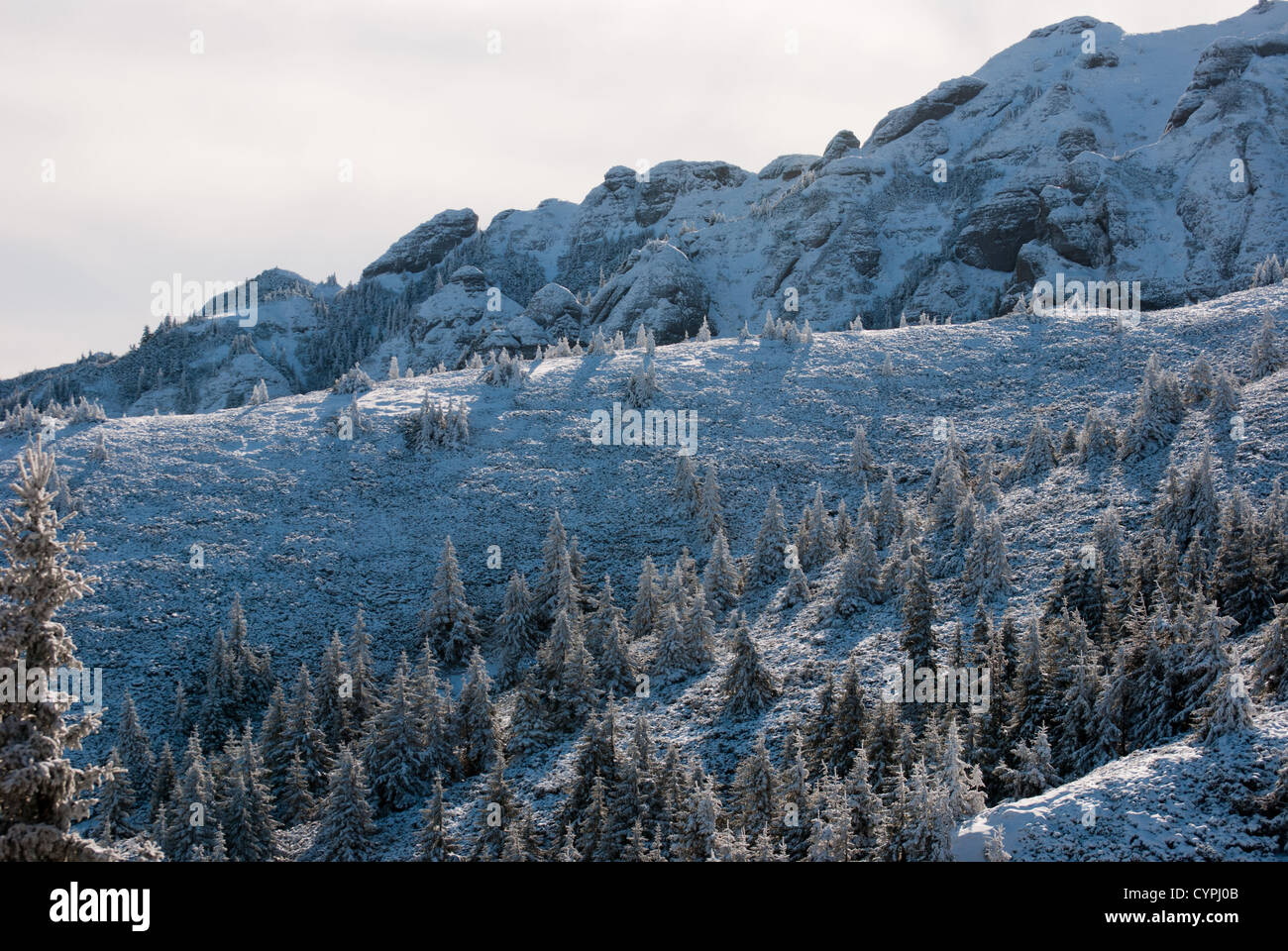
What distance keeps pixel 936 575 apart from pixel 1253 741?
20.4 m

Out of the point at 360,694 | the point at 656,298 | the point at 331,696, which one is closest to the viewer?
the point at 331,696

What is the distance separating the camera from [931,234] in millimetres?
141250

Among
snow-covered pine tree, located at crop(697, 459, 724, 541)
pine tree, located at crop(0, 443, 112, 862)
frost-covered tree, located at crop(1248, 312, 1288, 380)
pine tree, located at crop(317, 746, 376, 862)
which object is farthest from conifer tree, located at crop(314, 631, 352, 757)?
frost-covered tree, located at crop(1248, 312, 1288, 380)

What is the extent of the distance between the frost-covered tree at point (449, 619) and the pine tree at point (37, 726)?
32147mm

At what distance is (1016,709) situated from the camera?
87.9ft

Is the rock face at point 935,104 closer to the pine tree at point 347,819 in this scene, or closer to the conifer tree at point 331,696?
the conifer tree at point 331,696

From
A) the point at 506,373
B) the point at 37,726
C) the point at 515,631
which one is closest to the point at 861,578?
the point at 515,631

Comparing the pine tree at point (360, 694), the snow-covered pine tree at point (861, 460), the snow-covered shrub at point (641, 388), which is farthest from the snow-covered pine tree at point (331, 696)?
the snow-covered shrub at point (641, 388)

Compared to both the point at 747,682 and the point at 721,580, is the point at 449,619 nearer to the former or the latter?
the point at 721,580

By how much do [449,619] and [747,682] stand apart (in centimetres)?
1948

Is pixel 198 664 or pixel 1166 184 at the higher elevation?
pixel 1166 184

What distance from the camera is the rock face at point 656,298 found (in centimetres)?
Answer: 13425
